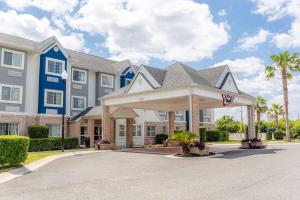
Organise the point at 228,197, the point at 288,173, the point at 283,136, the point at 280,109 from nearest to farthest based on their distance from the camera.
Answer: the point at 228,197 → the point at 288,173 → the point at 283,136 → the point at 280,109

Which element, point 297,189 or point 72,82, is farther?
point 72,82

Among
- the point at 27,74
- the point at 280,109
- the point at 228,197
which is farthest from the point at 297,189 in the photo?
the point at 280,109

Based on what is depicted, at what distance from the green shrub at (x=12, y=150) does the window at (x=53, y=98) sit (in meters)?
17.1

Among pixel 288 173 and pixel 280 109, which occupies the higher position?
pixel 280 109

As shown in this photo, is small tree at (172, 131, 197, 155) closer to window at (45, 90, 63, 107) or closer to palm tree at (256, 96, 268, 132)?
window at (45, 90, 63, 107)

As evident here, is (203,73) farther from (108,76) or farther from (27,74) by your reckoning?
(27,74)

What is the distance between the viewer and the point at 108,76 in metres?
38.2

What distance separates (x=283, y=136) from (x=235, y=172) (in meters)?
46.4

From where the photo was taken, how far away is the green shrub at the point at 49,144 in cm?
2746

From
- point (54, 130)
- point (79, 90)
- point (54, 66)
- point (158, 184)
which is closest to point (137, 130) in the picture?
point (79, 90)

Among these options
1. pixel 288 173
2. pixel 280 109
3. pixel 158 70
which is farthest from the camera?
pixel 280 109

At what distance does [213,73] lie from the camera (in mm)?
26391

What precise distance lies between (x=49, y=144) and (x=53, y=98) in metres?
5.78

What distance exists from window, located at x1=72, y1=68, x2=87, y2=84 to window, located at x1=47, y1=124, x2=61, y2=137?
18.2 feet
